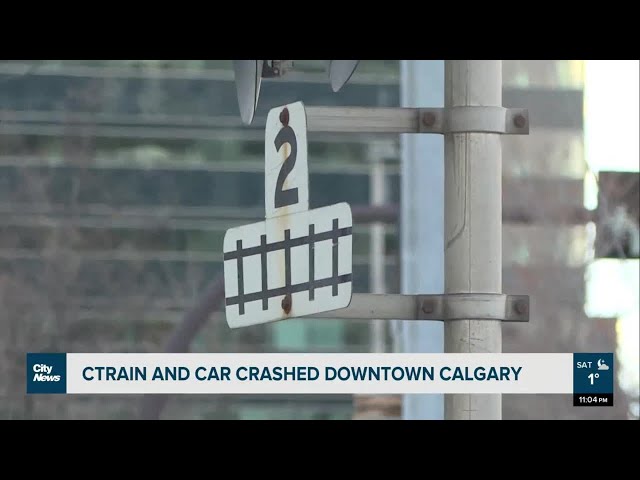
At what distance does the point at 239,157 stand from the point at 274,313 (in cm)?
2329

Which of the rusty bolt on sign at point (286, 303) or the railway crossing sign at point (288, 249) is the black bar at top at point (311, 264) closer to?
the railway crossing sign at point (288, 249)

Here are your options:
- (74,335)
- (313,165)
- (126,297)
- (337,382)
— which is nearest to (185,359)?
(337,382)

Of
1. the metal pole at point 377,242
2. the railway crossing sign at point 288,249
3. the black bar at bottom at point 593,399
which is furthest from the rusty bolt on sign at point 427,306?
the metal pole at point 377,242

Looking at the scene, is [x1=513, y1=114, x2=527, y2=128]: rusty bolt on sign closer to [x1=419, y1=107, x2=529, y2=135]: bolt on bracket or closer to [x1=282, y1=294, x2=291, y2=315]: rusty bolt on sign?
[x1=419, y1=107, x2=529, y2=135]: bolt on bracket

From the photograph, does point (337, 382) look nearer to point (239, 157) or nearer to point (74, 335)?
point (74, 335)

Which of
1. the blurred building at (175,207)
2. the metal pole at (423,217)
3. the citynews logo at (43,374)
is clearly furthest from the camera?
the blurred building at (175,207)

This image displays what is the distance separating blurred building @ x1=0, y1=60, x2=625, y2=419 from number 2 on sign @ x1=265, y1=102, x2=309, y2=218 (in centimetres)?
772

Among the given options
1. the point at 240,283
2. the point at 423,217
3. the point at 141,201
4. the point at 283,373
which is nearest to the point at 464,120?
the point at 240,283

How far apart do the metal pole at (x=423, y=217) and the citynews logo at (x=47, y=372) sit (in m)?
2.77

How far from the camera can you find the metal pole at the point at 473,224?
18.6 feet

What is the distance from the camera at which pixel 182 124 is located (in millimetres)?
27844

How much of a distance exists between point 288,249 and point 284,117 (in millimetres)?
541

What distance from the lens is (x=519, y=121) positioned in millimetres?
5809
